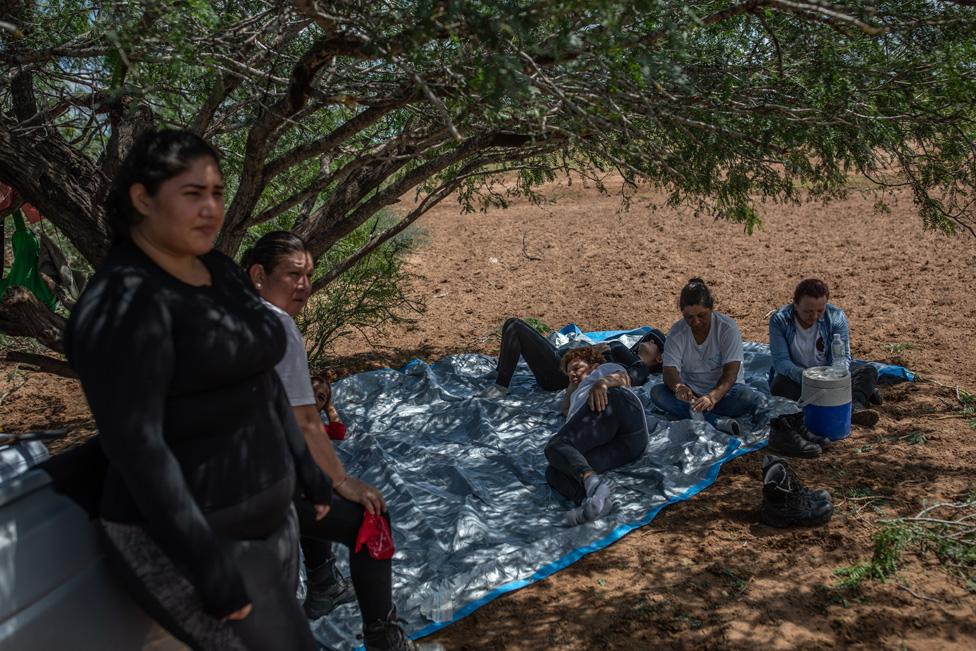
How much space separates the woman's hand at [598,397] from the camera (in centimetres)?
459

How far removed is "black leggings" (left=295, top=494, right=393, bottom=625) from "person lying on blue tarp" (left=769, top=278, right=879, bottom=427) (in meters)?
3.60

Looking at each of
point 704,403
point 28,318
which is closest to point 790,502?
point 704,403

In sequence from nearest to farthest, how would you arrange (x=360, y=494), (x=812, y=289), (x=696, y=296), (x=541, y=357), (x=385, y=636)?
(x=360, y=494), (x=385, y=636), (x=696, y=296), (x=812, y=289), (x=541, y=357)

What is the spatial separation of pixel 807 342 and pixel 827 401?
0.62 m

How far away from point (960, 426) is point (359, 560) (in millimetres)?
4170

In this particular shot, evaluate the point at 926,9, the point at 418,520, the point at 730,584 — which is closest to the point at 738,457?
the point at 730,584

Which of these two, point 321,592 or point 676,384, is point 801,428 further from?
point 321,592

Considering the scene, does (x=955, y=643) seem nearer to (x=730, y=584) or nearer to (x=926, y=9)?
(x=730, y=584)

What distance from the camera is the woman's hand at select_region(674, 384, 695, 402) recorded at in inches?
208

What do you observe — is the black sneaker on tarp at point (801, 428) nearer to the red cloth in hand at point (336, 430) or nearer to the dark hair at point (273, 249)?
the red cloth in hand at point (336, 430)

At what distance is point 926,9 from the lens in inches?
146

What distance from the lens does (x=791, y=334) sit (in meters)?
5.59

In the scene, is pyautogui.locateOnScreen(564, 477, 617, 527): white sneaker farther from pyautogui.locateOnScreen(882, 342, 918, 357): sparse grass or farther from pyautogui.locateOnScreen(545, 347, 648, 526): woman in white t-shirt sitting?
pyautogui.locateOnScreen(882, 342, 918, 357): sparse grass

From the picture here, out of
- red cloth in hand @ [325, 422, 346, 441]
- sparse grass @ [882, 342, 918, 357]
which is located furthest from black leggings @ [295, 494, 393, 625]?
sparse grass @ [882, 342, 918, 357]
